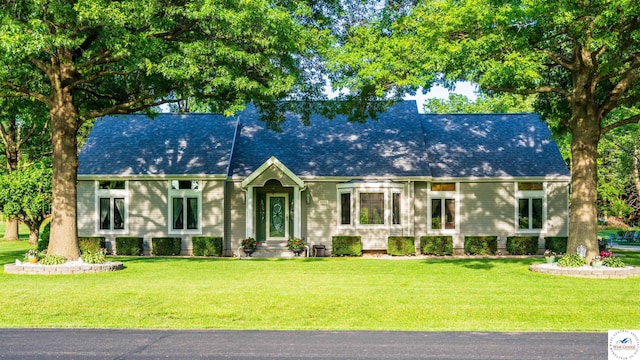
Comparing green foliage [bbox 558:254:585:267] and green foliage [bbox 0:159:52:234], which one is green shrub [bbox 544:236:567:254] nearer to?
green foliage [bbox 558:254:585:267]

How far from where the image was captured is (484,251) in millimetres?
28297

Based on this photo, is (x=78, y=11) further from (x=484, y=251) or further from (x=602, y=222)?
(x=602, y=222)

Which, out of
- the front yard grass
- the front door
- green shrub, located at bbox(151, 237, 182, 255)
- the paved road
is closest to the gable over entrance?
the front door

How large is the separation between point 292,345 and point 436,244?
18549mm

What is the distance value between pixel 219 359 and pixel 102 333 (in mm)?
3013

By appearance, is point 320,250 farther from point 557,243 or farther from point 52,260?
point 52,260

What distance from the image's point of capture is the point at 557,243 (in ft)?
92.8

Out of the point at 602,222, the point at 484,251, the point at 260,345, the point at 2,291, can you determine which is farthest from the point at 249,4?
the point at 602,222

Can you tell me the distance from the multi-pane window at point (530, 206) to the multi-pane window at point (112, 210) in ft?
54.5

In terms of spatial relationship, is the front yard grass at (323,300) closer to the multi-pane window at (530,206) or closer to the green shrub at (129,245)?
the green shrub at (129,245)

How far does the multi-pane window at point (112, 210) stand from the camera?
29.1m

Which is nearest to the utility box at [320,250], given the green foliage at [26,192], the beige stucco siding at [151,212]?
the beige stucco siding at [151,212]

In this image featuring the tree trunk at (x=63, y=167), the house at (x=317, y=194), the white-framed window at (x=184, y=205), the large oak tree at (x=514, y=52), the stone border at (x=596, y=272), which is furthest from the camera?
the white-framed window at (x=184, y=205)

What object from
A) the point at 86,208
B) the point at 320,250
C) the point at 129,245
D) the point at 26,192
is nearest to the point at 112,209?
the point at 86,208
